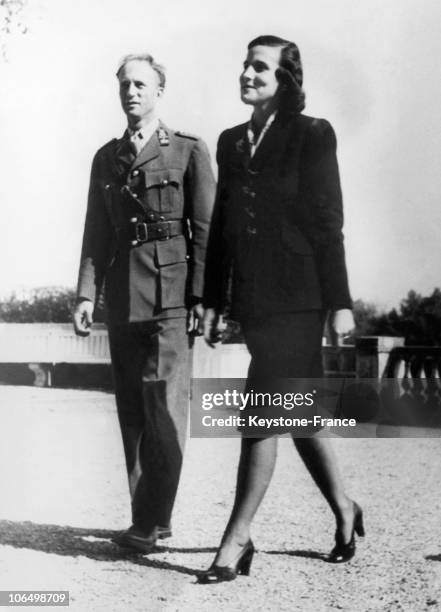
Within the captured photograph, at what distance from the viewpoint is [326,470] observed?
2371 mm

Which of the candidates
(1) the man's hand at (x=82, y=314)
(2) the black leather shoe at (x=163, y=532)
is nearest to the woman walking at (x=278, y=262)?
(2) the black leather shoe at (x=163, y=532)

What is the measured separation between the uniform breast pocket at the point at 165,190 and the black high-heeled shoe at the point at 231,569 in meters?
0.98

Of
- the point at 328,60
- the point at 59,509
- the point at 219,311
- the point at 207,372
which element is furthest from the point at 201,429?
the point at 328,60

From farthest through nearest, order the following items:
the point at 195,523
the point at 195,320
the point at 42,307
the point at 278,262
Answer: the point at 42,307
the point at 195,523
the point at 195,320
the point at 278,262

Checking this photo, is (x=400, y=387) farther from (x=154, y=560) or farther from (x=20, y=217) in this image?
(x=20, y=217)

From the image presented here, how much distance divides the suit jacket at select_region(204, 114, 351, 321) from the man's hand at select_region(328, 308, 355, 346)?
22mm

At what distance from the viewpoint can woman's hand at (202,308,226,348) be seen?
245cm

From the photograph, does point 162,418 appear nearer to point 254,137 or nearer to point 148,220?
point 148,220

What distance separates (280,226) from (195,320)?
0.39 metres

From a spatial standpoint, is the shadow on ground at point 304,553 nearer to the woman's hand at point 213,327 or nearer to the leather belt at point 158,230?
the woman's hand at point 213,327

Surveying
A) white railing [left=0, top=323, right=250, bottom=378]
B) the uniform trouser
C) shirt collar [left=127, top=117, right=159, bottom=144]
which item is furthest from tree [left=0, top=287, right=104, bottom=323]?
shirt collar [left=127, top=117, right=159, bottom=144]

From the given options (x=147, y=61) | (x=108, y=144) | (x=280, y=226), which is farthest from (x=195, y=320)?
(x=147, y=61)

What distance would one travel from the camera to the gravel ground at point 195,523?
2326mm

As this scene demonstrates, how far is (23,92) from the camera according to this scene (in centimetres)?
302
